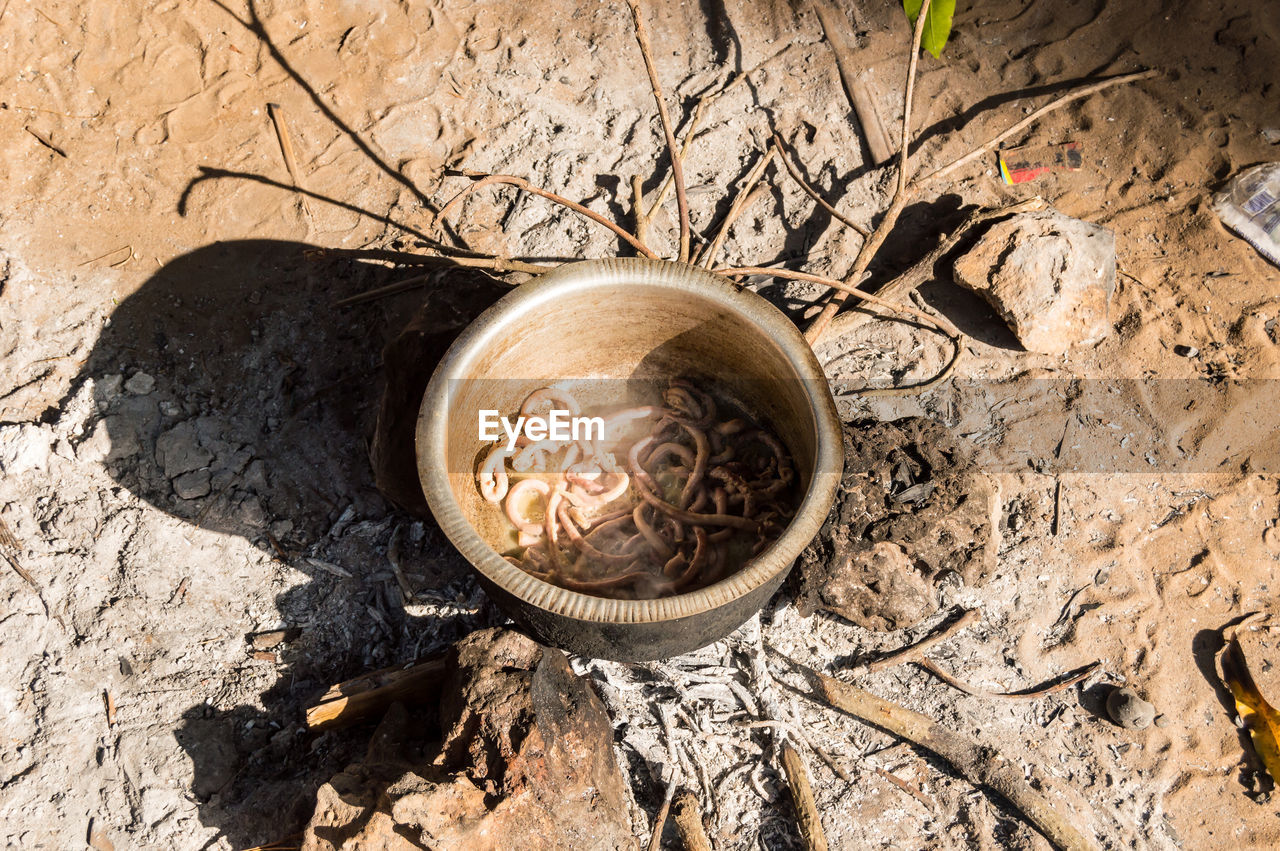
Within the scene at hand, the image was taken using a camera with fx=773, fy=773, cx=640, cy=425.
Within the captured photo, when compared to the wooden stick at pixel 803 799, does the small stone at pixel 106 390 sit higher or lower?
higher

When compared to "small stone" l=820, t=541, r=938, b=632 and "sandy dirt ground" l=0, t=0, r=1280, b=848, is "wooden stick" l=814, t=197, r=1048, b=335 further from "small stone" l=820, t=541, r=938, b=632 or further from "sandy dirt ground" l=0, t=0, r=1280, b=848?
"small stone" l=820, t=541, r=938, b=632

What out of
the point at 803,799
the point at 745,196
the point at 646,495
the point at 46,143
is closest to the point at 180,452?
the point at 46,143

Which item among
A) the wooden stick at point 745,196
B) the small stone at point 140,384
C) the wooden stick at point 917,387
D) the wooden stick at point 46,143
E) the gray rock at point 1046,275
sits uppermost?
the wooden stick at point 46,143

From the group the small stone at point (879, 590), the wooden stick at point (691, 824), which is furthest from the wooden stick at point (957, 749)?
the wooden stick at point (691, 824)

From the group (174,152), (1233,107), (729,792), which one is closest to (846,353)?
(729,792)

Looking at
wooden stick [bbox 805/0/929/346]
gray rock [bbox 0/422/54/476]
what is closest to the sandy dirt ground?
gray rock [bbox 0/422/54/476]

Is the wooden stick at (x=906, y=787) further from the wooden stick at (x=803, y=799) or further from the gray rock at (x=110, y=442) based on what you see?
the gray rock at (x=110, y=442)
